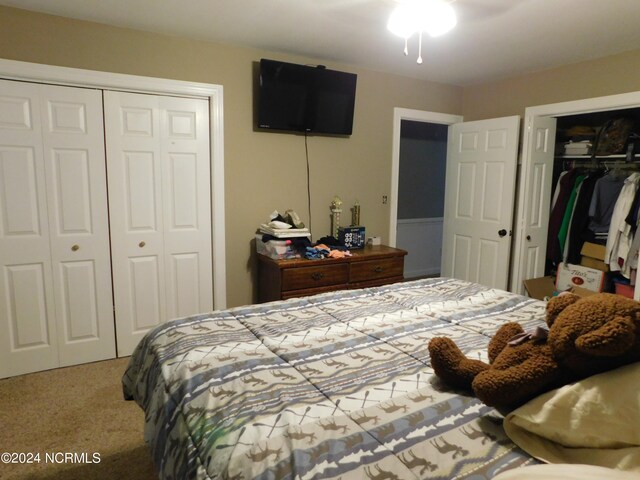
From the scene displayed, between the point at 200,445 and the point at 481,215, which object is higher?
the point at 481,215

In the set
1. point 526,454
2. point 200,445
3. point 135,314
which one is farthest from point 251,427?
point 135,314

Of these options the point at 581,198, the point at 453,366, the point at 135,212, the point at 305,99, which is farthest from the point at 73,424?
the point at 581,198

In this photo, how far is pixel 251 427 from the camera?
106 cm

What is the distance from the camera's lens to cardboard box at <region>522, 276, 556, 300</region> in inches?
150

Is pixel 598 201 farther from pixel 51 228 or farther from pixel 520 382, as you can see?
pixel 51 228

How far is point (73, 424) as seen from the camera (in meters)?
2.28

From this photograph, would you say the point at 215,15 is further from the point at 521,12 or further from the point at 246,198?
the point at 521,12

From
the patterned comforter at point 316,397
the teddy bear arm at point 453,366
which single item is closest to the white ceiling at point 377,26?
the patterned comforter at point 316,397

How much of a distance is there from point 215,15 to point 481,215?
2921 millimetres

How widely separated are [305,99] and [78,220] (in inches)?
75.6

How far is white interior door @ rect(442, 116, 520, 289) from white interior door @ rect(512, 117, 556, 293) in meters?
0.10

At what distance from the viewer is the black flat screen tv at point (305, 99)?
10.6 feet

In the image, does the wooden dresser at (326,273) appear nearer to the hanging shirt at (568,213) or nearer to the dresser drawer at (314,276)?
the dresser drawer at (314,276)

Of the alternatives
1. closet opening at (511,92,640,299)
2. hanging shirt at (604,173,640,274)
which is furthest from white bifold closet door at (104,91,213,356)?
hanging shirt at (604,173,640,274)
